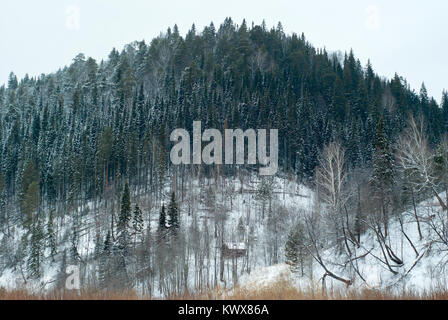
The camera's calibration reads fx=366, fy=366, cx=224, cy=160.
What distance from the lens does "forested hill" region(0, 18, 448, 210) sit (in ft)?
243

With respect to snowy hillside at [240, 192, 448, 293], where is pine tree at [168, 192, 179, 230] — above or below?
above

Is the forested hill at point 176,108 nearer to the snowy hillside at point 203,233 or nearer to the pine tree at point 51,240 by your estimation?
the snowy hillside at point 203,233

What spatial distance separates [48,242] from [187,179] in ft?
86.5

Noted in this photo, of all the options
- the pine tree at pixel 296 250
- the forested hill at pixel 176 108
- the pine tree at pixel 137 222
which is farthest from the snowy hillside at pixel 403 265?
the forested hill at pixel 176 108

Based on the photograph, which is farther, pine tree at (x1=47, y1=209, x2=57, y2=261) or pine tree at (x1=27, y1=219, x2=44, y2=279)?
pine tree at (x1=47, y1=209, x2=57, y2=261)

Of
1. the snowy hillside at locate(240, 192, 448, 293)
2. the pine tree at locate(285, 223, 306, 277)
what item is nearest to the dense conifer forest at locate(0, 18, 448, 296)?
the pine tree at locate(285, 223, 306, 277)

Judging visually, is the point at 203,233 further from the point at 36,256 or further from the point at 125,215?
the point at 36,256

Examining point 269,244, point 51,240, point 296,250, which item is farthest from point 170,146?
point 296,250

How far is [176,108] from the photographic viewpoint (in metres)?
87.3

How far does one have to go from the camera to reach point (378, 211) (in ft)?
123

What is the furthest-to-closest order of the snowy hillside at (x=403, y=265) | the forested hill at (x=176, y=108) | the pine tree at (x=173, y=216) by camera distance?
the forested hill at (x=176, y=108) < the pine tree at (x=173, y=216) < the snowy hillside at (x=403, y=265)

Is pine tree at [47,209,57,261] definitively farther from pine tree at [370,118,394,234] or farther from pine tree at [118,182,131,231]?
pine tree at [370,118,394,234]

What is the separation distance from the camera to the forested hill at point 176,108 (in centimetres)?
7406
